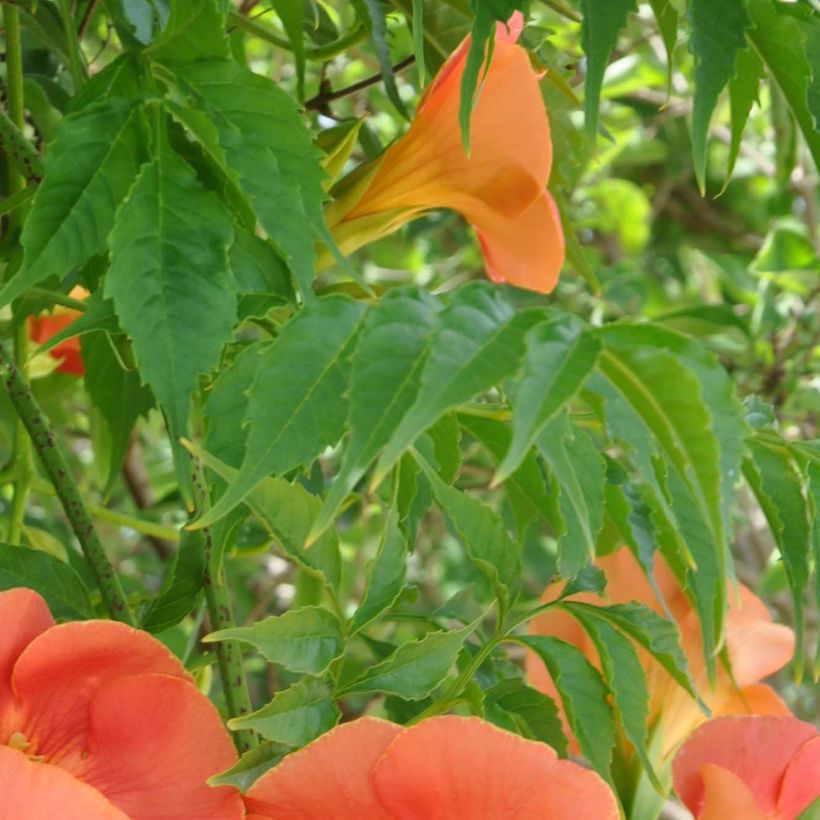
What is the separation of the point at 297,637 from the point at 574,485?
10 cm

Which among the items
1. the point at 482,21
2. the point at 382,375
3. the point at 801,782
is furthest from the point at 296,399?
the point at 801,782

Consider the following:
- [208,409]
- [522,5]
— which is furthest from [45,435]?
[522,5]

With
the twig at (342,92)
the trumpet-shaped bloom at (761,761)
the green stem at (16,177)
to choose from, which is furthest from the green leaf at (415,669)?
the twig at (342,92)

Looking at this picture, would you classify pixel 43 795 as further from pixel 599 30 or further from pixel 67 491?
pixel 599 30

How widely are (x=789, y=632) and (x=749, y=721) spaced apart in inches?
3.7

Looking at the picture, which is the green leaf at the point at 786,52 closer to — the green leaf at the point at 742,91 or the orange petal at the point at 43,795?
the green leaf at the point at 742,91

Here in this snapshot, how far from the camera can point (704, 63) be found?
0.40m

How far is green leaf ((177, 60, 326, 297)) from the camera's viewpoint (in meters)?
0.36

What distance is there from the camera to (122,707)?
0.36 metres

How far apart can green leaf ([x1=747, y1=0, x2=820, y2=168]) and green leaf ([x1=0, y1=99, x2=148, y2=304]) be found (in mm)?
201

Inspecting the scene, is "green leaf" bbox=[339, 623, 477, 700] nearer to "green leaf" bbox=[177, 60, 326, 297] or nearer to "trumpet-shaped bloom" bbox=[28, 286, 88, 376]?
"green leaf" bbox=[177, 60, 326, 297]

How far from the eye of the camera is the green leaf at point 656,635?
0.41 meters

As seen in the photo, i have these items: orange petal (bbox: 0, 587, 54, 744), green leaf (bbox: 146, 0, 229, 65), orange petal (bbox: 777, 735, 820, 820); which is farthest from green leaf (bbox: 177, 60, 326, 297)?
orange petal (bbox: 777, 735, 820, 820)

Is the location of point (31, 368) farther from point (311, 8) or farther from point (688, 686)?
point (688, 686)
